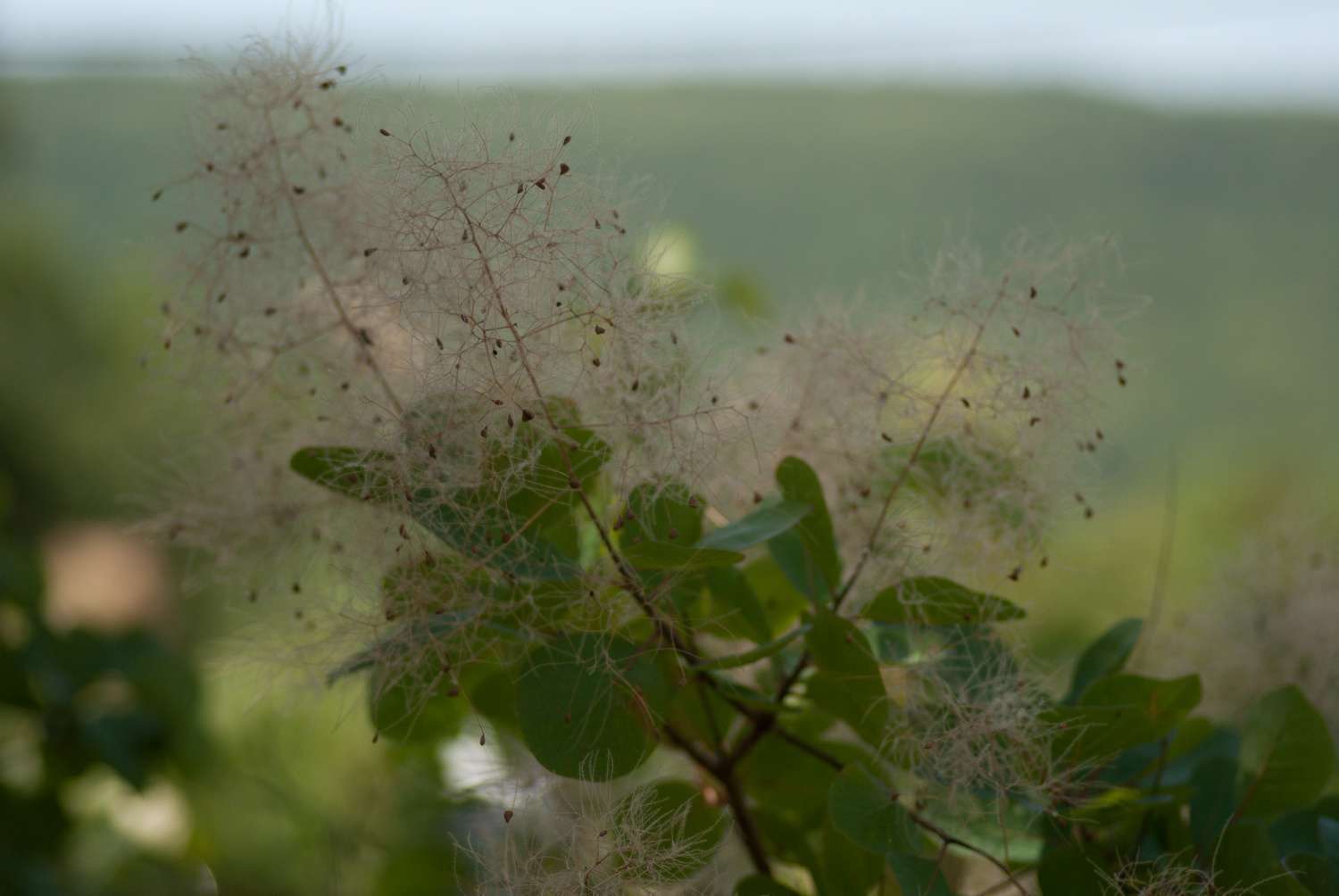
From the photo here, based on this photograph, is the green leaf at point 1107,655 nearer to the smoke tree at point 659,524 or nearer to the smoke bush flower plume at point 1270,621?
the smoke tree at point 659,524

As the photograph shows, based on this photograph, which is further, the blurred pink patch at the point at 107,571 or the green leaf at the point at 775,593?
the blurred pink patch at the point at 107,571

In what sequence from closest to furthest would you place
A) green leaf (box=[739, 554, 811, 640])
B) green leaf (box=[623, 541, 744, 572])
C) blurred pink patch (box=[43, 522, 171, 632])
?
green leaf (box=[623, 541, 744, 572]) < green leaf (box=[739, 554, 811, 640]) < blurred pink patch (box=[43, 522, 171, 632])

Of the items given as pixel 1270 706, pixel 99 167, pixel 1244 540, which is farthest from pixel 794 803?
pixel 99 167

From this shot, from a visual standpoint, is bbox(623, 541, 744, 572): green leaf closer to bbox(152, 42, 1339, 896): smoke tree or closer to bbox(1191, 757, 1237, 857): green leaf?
bbox(152, 42, 1339, 896): smoke tree

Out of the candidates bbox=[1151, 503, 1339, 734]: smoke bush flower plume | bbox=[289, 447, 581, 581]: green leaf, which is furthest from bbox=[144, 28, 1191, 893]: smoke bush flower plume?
bbox=[1151, 503, 1339, 734]: smoke bush flower plume

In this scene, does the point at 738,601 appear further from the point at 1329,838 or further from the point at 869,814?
the point at 1329,838

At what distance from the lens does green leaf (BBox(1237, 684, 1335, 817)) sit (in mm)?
343

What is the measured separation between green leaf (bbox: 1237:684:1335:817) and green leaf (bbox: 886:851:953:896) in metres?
0.12

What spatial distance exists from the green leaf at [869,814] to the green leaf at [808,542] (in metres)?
0.06

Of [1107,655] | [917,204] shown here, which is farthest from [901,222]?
[1107,655]

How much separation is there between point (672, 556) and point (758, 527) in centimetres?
3

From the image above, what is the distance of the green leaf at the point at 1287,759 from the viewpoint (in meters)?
0.34

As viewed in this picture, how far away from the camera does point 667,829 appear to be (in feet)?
1.04

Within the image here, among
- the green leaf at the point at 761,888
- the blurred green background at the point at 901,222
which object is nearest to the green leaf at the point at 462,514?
the green leaf at the point at 761,888
